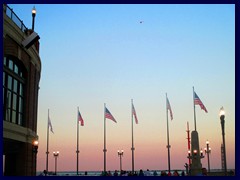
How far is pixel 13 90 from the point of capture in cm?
2825

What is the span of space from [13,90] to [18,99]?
55.1 inches

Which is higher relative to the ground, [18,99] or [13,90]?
[13,90]

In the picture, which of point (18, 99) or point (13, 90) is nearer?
point (13, 90)

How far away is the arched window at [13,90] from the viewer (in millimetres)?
26719

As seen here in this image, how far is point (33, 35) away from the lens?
94.0 feet

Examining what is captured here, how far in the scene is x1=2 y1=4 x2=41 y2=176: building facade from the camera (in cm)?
2659

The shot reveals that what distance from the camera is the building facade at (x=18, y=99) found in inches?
1047

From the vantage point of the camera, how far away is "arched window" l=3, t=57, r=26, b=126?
26.7 m
